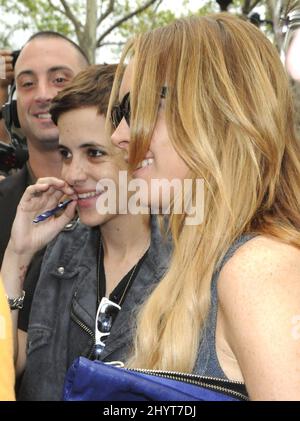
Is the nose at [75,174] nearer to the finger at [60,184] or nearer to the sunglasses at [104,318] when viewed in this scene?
the finger at [60,184]

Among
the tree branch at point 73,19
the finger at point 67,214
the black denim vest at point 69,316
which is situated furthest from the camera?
the tree branch at point 73,19

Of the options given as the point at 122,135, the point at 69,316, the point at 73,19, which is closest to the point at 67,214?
the point at 69,316

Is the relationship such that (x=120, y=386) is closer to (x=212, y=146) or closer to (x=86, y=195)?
(x=212, y=146)

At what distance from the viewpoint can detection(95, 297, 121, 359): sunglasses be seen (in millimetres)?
2137

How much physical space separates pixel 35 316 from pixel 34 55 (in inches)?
65.7

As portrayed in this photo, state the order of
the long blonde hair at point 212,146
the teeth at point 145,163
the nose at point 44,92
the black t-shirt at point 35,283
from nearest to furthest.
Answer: the long blonde hair at point 212,146
the teeth at point 145,163
the black t-shirt at point 35,283
the nose at point 44,92

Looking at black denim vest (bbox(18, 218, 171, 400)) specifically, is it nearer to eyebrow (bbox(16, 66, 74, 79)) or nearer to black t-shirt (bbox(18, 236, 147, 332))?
black t-shirt (bbox(18, 236, 147, 332))

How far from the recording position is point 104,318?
7.16 feet

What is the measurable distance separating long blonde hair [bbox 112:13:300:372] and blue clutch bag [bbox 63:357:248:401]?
180 mm

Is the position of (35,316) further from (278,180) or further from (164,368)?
(278,180)

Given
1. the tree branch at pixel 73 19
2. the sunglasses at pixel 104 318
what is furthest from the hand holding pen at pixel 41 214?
the tree branch at pixel 73 19

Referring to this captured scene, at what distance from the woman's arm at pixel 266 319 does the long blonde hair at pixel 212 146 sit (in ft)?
0.42

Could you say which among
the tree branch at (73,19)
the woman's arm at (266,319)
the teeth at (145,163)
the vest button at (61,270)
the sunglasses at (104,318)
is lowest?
the sunglasses at (104,318)

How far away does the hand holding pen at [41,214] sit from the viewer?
2523 mm
